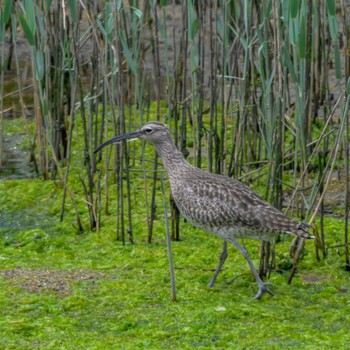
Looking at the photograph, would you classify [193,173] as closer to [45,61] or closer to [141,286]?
[141,286]

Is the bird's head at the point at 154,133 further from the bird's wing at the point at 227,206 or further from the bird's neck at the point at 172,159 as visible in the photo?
the bird's wing at the point at 227,206

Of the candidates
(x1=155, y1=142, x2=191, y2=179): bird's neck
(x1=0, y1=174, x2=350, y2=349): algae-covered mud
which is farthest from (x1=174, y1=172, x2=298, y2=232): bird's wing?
(x1=0, y1=174, x2=350, y2=349): algae-covered mud

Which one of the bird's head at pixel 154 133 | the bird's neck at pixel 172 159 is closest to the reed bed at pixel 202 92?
the bird's head at pixel 154 133

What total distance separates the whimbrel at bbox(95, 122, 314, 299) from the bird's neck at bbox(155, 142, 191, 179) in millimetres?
105

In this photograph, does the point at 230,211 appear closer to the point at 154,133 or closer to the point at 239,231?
the point at 239,231

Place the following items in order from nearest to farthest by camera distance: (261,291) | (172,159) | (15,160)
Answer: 1. (261,291)
2. (172,159)
3. (15,160)

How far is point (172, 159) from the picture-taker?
21.4ft

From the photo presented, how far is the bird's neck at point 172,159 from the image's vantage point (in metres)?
6.43

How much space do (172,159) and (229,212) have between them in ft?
2.72

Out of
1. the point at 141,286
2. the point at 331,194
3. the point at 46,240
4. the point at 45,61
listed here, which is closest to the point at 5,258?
the point at 46,240

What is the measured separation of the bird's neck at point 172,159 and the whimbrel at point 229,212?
0.11 meters

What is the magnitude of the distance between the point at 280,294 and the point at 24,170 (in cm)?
375

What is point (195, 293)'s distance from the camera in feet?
19.3

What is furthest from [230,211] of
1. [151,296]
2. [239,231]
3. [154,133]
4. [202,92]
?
[202,92]
